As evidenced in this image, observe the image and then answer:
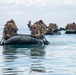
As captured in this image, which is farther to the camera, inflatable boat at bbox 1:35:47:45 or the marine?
the marine

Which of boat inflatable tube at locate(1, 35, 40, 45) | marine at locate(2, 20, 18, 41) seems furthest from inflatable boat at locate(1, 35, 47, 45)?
marine at locate(2, 20, 18, 41)

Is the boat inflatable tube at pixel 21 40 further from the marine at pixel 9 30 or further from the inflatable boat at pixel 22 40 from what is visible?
the marine at pixel 9 30

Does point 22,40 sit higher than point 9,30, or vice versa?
point 9,30

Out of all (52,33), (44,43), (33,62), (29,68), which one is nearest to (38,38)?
(44,43)

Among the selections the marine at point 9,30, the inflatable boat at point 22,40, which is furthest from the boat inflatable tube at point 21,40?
the marine at point 9,30

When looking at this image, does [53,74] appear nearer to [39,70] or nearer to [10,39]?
[39,70]

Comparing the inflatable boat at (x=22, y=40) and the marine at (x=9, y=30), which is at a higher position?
the marine at (x=9, y=30)

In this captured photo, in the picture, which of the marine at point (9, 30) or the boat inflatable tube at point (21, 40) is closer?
the boat inflatable tube at point (21, 40)

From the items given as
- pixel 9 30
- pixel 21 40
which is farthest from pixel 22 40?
pixel 9 30

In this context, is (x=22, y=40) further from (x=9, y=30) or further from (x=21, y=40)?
(x=9, y=30)

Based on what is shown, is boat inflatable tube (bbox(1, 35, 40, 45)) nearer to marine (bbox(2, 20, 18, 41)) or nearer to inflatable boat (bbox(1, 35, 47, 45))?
inflatable boat (bbox(1, 35, 47, 45))

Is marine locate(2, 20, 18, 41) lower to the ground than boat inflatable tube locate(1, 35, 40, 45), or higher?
higher

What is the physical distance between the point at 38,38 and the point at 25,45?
7.44 ft

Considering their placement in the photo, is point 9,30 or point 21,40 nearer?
point 21,40
